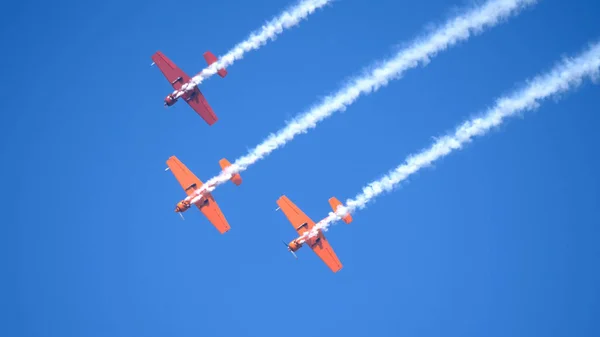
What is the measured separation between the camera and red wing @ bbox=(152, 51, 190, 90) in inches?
1864

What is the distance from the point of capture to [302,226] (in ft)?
155

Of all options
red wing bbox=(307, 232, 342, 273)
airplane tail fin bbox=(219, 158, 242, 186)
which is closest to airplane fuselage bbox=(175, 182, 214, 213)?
airplane tail fin bbox=(219, 158, 242, 186)

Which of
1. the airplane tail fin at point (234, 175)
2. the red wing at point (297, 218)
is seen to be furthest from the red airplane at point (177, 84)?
the red wing at point (297, 218)

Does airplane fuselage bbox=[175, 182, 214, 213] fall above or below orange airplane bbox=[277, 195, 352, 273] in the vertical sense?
above

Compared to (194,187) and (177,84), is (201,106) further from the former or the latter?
(194,187)

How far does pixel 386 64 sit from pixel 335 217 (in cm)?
717

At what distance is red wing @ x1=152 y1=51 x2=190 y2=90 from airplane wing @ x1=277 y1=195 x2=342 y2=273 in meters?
7.18

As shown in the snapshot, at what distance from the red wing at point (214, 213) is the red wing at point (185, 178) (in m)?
0.80

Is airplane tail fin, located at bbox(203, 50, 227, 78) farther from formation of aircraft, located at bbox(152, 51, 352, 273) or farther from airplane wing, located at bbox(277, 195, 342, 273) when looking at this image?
airplane wing, located at bbox(277, 195, 342, 273)

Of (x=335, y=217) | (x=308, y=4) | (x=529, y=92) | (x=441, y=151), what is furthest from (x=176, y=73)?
(x=529, y=92)

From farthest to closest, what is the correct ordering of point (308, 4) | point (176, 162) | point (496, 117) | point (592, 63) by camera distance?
1. point (176, 162)
2. point (308, 4)
3. point (496, 117)
4. point (592, 63)

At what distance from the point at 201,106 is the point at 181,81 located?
1.81 metres

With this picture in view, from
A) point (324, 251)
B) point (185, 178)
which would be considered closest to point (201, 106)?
point (185, 178)

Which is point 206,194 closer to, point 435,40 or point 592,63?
point 435,40
